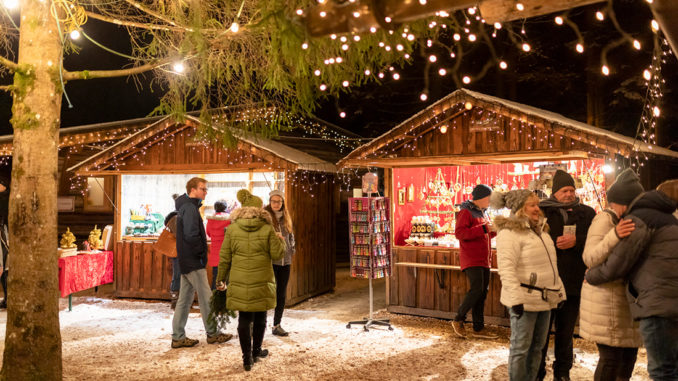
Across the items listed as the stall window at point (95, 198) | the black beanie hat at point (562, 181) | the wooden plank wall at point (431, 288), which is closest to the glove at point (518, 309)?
the black beanie hat at point (562, 181)

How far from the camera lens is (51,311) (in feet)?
15.5

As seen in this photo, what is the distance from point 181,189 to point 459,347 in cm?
672

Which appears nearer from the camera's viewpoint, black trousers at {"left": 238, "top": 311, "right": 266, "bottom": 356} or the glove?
the glove

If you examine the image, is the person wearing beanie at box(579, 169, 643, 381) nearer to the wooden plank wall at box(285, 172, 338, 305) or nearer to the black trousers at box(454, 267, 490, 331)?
the black trousers at box(454, 267, 490, 331)

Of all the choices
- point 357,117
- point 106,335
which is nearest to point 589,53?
point 357,117

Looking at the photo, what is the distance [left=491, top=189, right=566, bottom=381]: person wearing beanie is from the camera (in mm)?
4441

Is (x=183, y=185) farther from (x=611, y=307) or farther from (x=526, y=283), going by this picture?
(x=611, y=307)

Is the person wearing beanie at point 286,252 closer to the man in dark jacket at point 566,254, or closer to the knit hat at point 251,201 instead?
the knit hat at point 251,201

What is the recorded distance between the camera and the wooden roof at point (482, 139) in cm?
726

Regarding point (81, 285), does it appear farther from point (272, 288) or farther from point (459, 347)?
point (459, 347)

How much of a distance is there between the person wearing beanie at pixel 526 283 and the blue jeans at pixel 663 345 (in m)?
0.83

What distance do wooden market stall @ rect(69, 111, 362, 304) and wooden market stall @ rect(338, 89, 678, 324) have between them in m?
1.53

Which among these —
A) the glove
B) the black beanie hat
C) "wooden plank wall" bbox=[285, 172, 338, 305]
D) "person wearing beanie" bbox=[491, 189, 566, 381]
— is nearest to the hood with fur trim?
A: "person wearing beanie" bbox=[491, 189, 566, 381]

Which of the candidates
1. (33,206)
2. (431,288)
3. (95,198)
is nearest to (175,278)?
(431,288)
